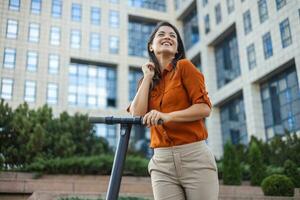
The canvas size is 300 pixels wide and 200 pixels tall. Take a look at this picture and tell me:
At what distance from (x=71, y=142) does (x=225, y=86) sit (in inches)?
375

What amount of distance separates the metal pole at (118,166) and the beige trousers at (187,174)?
0.59 ft

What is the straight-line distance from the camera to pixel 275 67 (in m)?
13.2

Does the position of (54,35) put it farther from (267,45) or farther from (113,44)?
(267,45)

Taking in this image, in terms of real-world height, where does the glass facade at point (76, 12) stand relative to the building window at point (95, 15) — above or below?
below

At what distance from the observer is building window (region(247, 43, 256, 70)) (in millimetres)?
15164

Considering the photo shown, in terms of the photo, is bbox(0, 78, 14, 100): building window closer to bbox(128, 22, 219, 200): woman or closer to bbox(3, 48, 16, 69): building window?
bbox(3, 48, 16, 69): building window

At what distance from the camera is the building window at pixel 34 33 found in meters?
11.5

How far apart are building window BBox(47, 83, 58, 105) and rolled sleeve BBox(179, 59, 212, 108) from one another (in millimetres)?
14260

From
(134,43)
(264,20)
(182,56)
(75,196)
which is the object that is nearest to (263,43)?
(264,20)

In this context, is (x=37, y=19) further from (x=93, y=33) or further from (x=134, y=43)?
(x=134, y=43)

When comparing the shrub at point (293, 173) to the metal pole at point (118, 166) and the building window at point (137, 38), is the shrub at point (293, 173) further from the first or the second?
the building window at point (137, 38)

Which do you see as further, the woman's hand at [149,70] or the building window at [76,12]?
the building window at [76,12]

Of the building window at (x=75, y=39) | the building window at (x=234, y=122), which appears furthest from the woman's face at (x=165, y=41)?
the building window at (x=75, y=39)

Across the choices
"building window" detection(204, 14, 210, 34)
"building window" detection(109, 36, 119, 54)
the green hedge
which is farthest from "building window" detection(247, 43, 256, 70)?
the green hedge
